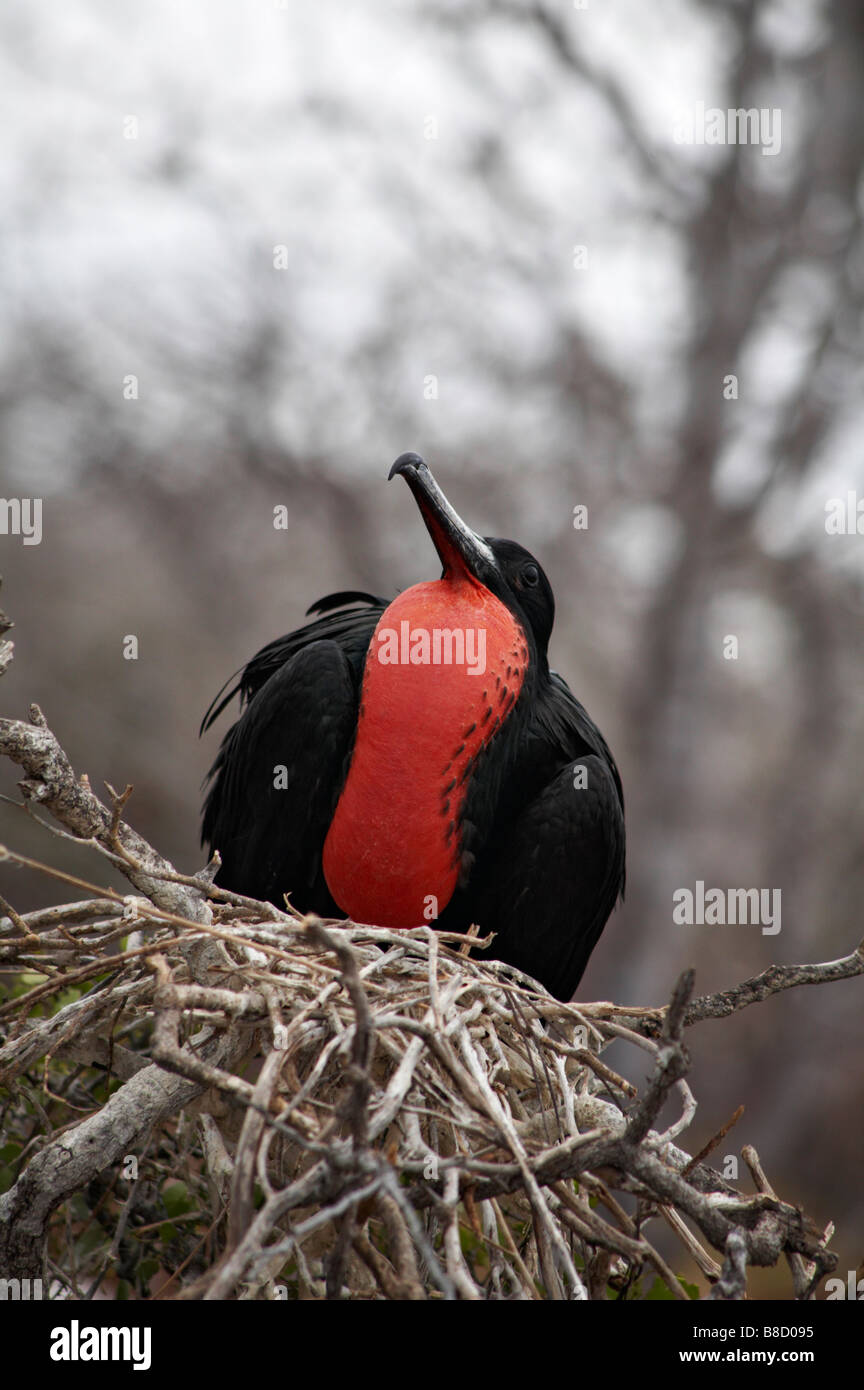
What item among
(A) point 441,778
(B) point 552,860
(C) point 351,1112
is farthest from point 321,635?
(C) point 351,1112

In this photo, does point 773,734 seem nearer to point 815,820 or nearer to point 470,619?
point 815,820

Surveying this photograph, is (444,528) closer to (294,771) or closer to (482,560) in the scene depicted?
(482,560)

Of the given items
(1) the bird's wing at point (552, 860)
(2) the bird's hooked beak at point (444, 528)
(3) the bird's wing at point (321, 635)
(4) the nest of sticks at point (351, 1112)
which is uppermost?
(2) the bird's hooked beak at point (444, 528)

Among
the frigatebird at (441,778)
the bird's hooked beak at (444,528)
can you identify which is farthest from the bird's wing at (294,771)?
the bird's hooked beak at (444,528)

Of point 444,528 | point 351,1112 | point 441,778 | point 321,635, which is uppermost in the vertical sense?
point 444,528

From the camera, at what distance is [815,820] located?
19.6 feet

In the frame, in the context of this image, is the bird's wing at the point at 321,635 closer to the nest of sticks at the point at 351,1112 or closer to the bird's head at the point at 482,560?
the bird's head at the point at 482,560

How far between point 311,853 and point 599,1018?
2.25 ft

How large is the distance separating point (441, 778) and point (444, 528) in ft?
1.22

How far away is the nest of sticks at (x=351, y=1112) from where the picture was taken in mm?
841

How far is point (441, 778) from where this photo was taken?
1691 millimetres

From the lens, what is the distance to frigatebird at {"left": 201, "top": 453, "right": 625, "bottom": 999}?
1.69 metres

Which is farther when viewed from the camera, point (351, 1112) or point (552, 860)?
point (552, 860)

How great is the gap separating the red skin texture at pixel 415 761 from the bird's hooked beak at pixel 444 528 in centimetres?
2
